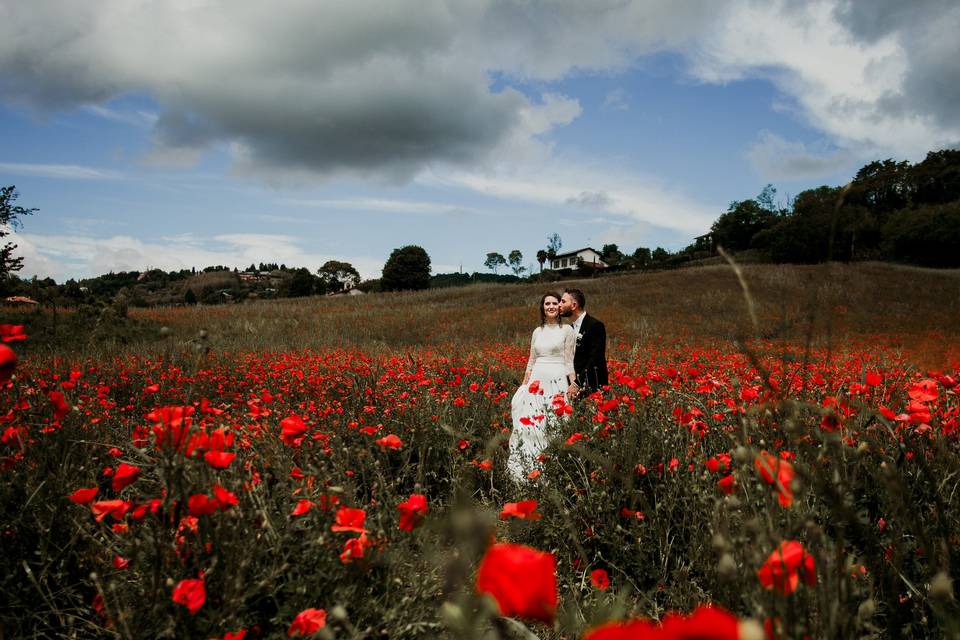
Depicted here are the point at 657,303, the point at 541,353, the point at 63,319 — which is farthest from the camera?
the point at 657,303

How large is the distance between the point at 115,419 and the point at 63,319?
13.3m

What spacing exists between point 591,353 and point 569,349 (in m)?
0.55

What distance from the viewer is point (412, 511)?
150cm

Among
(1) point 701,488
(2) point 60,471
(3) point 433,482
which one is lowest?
(3) point 433,482

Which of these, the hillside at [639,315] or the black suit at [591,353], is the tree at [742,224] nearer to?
the hillside at [639,315]

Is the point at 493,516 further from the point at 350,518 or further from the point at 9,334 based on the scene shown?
the point at 9,334

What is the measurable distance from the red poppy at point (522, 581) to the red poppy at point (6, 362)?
52.9 inches

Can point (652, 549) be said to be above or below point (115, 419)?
below

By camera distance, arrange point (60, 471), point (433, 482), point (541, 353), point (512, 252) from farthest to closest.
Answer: point (512, 252) → point (541, 353) → point (433, 482) → point (60, 471)

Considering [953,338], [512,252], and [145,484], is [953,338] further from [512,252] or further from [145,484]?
[512,252]

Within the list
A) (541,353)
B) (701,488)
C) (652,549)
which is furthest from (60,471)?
(541,353)

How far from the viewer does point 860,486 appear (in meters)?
2.68

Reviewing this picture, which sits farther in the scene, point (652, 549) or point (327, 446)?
point (327, 446)

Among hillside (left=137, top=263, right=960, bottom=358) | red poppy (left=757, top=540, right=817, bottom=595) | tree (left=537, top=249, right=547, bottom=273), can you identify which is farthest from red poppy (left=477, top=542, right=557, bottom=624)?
tree (left=537, top=249, right=547, bottom=273)
